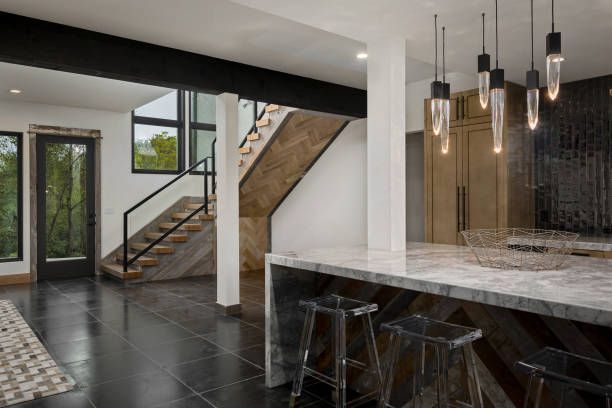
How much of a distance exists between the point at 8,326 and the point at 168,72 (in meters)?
2.96

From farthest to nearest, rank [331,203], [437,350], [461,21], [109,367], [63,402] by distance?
[331,203] → [109,367] → [461,21] → [63,402] → [437,350]

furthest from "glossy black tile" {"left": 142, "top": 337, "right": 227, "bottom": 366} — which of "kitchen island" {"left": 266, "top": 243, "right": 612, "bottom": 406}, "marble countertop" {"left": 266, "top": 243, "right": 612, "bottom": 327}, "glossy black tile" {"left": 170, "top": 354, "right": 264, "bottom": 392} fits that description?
"marble countertop" {"left": 266, "top": 243, "right": 612, "bottom": 327}

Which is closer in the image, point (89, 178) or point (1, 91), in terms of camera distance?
point (1, 91)

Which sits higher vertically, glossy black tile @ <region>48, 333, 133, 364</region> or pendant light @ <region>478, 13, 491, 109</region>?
pendant light @ <region>478, 13, 491, 109</region>

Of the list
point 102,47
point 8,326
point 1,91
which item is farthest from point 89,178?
point 102,47

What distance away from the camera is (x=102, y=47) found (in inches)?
162

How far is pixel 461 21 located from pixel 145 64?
2808 millimetres

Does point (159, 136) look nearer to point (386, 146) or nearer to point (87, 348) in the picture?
point (87, 348)

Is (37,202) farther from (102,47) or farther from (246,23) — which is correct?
(246,23)

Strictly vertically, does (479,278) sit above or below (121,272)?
above

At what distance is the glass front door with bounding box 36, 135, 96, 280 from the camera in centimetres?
739

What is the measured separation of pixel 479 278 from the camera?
2.20 m

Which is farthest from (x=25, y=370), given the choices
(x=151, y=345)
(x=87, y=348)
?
(x=151, y=345)

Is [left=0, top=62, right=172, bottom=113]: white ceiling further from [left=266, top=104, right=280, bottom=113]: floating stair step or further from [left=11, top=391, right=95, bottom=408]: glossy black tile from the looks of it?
[left=11, top=391, right=95, bottom=408]: glossy black tile
